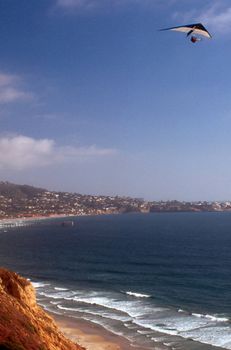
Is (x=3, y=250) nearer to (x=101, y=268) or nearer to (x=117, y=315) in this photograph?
(x=101, y=268)

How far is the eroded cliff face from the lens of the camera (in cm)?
2214

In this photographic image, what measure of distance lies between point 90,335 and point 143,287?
18.9m

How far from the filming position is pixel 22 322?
83.9 feet

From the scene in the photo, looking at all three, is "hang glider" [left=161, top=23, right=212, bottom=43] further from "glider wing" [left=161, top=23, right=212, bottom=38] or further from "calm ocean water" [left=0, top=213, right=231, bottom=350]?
"calm ocean water" [left=0, top=213, right=231, bottom=350]

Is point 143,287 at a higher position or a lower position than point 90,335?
higher

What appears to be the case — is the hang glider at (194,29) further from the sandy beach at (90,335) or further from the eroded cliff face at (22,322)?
the sandy beach at (90,335)

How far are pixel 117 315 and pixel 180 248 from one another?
55.0 meters

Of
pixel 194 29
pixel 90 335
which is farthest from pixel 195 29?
pixel 90 335

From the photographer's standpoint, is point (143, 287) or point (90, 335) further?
point (143, 287)

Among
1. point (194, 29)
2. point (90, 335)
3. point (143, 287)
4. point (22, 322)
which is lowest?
point (90, 335)

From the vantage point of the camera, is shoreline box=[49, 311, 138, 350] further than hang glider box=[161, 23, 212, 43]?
Yes

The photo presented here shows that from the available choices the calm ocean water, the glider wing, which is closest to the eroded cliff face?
the calm ocean water

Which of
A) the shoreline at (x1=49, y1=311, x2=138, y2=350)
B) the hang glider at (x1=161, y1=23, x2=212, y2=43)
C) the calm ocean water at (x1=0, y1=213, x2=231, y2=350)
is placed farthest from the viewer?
the calm ocean water at (x1=0, y1=213, x2=231, y2=350)

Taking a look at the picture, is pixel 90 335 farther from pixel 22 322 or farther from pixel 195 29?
pixel 195 29
